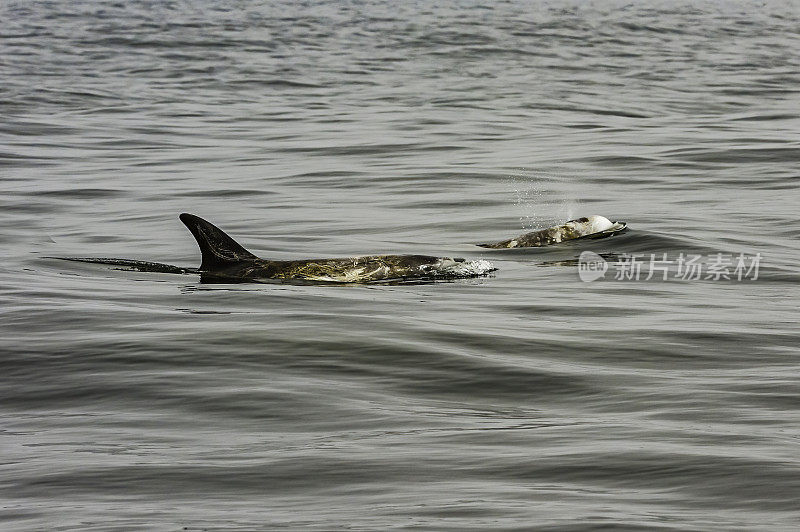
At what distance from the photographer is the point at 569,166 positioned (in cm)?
2275

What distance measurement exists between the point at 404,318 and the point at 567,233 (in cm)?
534

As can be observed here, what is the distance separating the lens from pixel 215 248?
44.0ft

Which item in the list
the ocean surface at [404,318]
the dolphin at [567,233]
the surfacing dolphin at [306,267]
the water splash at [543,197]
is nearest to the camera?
the ocean surface at [404,318]

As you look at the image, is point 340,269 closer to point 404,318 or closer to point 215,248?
point 215,248

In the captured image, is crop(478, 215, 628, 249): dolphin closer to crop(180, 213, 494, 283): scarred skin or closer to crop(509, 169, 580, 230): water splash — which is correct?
crop(509, 169, 580, 230): water splash

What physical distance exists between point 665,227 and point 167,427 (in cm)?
988

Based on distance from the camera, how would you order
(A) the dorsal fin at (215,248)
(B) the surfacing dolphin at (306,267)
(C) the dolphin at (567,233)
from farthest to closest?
1. (C) the dolphin at (567,233)
2. (A) the dorsal fin at (215,248)
3. (B) the surfacing dolphin at (306,267)

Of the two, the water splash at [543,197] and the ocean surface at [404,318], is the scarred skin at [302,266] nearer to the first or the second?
the ocean surface at [404,318]

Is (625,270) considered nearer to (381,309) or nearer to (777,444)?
(381,309)

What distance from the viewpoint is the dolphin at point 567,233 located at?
15727 millimetres

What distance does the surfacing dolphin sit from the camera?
13.1 metres

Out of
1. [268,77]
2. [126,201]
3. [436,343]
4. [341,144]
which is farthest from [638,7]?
[436,343]

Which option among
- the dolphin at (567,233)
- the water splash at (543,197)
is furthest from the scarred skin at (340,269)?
the water splash at (543,197)

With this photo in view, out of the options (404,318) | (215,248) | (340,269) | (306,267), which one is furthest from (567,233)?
(404,318)
